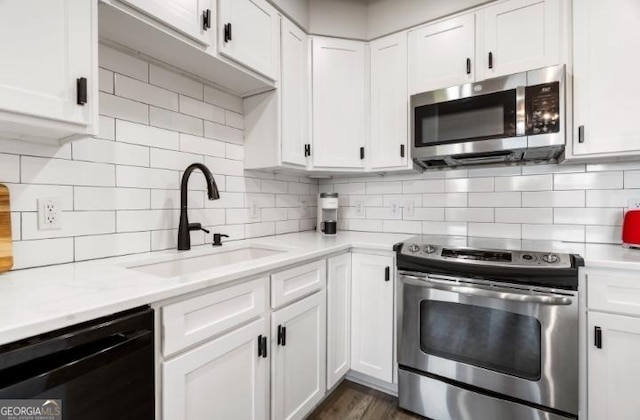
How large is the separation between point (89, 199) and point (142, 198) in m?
0.21

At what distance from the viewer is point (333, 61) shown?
2.09 meters

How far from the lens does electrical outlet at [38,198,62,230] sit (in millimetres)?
1143

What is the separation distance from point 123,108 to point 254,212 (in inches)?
36.9

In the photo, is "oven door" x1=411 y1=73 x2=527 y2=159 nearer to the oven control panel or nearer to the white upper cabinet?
the oven control panel

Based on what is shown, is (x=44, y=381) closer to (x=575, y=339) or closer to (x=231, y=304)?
(x=231, y=304)

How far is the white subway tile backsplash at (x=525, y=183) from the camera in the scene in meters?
1.86

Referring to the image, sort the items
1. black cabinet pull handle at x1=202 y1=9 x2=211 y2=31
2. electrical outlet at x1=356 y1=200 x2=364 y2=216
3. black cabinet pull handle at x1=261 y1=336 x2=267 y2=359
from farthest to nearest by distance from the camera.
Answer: electrical outlet at x1=356 y1=200 x2=364 y2=216
black cabinet pull handle at x1=202 y1=9 x2=211 y2=31
black cabinet pull handle at x1=261 y1=336 x2=267 y2=359

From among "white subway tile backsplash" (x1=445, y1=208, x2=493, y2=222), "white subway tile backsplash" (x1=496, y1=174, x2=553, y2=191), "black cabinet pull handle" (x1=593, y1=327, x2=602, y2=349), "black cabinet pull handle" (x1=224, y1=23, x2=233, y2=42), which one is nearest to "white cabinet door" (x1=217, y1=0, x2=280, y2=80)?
"black cabinet pull handle" (x1=224, y1=23, x2=233, y2=42)

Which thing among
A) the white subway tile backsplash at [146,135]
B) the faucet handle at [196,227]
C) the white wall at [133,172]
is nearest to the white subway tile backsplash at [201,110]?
the white wall at [133,172]

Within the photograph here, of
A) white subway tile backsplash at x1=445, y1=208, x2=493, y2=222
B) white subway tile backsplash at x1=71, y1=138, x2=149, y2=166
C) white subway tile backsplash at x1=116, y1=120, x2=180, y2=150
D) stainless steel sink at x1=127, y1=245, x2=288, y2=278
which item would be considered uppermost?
white subway tile backsplash at x1=116, y1=120, x2=180, y2=150

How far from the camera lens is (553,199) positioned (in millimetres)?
1844

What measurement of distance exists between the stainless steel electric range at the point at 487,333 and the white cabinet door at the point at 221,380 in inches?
33.6

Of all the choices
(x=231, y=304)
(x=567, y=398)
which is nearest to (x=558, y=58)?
(x=567, y=398)

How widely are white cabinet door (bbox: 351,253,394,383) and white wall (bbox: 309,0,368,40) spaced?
1532mm
